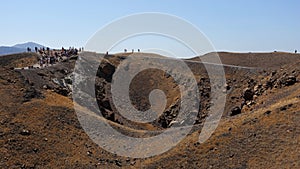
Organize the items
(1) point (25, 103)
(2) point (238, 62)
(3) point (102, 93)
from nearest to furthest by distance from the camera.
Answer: (1) point (25, 103) → (3) point (102, 93) → (2) point (238, 62)

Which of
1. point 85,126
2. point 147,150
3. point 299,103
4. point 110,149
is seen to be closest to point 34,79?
point 85,126

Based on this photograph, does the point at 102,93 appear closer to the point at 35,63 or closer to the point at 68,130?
the point at 35,63

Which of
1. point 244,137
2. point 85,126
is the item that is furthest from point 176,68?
point 244,137

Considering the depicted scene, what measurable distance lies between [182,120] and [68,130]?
1582cm

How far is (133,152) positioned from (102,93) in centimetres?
1712

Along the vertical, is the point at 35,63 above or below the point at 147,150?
above

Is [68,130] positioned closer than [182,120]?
Yes

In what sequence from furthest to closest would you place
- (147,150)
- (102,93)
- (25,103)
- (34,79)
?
(102,93) → (34,79) → (25,103) → (147,150)

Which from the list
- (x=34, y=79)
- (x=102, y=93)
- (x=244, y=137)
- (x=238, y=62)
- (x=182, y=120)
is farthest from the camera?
(x=238, y=62)

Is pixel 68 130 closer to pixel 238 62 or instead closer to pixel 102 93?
→ pixel 102 93

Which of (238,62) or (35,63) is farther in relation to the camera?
(238,62)

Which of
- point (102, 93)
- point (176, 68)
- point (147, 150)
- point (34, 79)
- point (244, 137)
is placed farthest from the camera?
point (176, 68)

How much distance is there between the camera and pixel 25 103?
29156mm

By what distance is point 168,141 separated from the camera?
2770cm
